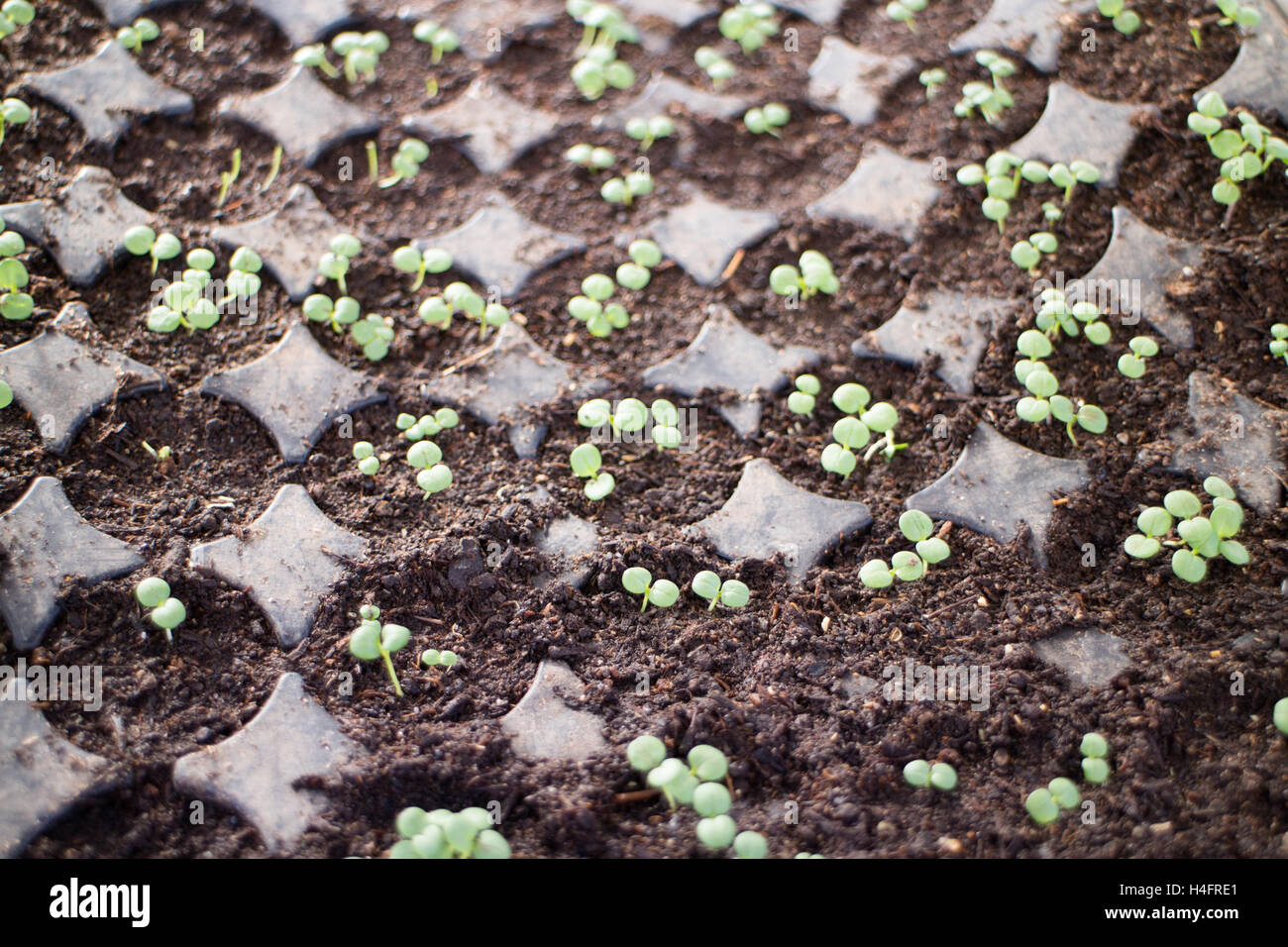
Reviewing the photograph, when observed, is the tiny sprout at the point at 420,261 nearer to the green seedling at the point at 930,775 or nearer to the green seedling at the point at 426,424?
the green seedling at the point at 426,424

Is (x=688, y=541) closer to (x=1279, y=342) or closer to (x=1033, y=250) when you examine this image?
(x=1033, y=250)

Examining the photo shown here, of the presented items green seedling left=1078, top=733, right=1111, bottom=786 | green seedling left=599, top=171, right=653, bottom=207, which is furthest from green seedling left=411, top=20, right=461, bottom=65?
green seedling left=1078, top=733, right=1111, bottom=786

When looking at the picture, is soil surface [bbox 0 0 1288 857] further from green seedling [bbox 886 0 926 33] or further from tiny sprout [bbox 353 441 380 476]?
green seedling [bbox 886 0 926 33]

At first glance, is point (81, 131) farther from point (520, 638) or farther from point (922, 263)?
point (922, 263)

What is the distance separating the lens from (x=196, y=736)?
1.79m

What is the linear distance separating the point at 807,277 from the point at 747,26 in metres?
1.09

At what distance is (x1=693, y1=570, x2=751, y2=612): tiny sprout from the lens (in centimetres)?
197

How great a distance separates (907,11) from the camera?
3.10 meters

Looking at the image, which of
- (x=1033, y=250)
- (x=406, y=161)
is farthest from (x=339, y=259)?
(x=1033, y=250)

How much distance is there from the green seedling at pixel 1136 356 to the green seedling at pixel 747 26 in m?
1.53

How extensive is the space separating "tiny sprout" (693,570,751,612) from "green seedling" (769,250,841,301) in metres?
0.88

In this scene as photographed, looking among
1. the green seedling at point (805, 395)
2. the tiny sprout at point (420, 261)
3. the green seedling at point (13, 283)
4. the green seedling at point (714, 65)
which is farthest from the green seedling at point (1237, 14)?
the green seedling at point (13, 283)

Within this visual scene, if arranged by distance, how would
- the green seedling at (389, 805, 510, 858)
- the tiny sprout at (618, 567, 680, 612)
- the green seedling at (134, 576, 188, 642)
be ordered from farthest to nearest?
the tiny sprout at (618, 567, 680, 612), the green seedling at (134, 576, 188, 642), the green seedling at (389, 805, 510, 858)
